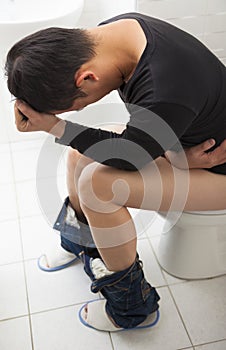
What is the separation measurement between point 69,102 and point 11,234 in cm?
76

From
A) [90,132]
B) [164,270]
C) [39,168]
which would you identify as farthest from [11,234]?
[90,132]

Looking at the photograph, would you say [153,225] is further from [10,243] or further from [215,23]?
[215,23]

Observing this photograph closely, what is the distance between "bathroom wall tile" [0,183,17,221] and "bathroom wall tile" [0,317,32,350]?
1.45 ft

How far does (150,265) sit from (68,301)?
0.28 metres

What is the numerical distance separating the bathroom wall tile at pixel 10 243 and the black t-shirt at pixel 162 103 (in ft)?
1.95

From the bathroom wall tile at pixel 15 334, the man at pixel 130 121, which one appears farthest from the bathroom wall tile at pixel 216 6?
the bathroom wall tile at pixel 15 334

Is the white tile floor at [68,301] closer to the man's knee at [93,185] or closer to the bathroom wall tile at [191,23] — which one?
the man's knee at [93,185]

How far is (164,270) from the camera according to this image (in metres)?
1.39

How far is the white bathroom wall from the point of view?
1497mm

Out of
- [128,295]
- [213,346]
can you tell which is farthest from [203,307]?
[128,295]

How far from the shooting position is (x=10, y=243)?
1501mm

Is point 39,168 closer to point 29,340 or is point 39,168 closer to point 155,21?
point 29,340

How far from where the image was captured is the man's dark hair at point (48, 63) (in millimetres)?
848

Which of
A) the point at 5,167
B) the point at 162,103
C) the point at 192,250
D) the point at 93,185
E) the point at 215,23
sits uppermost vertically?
the point at 162,103
